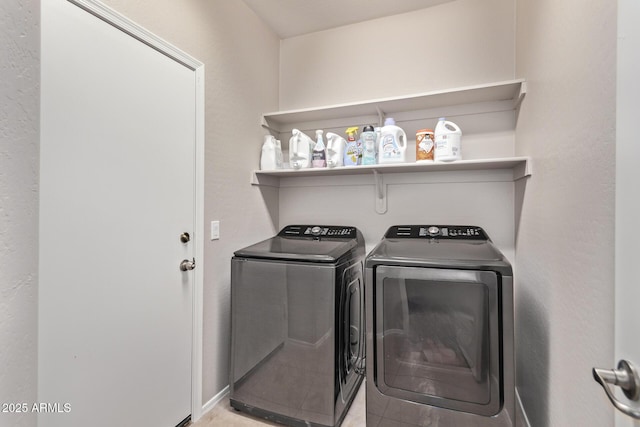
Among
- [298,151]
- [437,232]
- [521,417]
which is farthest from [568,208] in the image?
[298,151]

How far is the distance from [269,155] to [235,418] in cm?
179

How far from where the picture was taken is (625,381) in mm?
568

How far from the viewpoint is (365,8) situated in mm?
2199

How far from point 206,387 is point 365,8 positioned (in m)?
2.85

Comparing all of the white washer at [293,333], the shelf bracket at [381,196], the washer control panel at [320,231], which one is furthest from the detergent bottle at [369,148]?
the white washer at [293,333]

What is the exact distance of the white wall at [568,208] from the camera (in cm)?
86

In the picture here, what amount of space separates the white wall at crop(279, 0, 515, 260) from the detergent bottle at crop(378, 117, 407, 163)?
13.0 inches

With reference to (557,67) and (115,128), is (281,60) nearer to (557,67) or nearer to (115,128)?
(115,128)

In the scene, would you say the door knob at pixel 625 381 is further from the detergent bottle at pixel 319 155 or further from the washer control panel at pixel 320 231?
the detergent bottle at pixel 319 155

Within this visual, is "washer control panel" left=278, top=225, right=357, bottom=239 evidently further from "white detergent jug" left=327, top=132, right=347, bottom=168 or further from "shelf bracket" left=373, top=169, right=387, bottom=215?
"white detergent jug" left=327, top=132, right=347, bottom=168

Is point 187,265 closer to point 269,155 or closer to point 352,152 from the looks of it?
point 269,155

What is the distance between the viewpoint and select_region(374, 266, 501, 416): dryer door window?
1333mm

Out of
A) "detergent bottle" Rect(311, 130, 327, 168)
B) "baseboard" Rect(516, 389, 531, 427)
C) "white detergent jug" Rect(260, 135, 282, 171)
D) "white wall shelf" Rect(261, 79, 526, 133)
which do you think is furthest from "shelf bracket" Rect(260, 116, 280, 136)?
"baseboard" Rect(516, 389, 531, 427)

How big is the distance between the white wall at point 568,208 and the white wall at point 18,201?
1.53 meters
